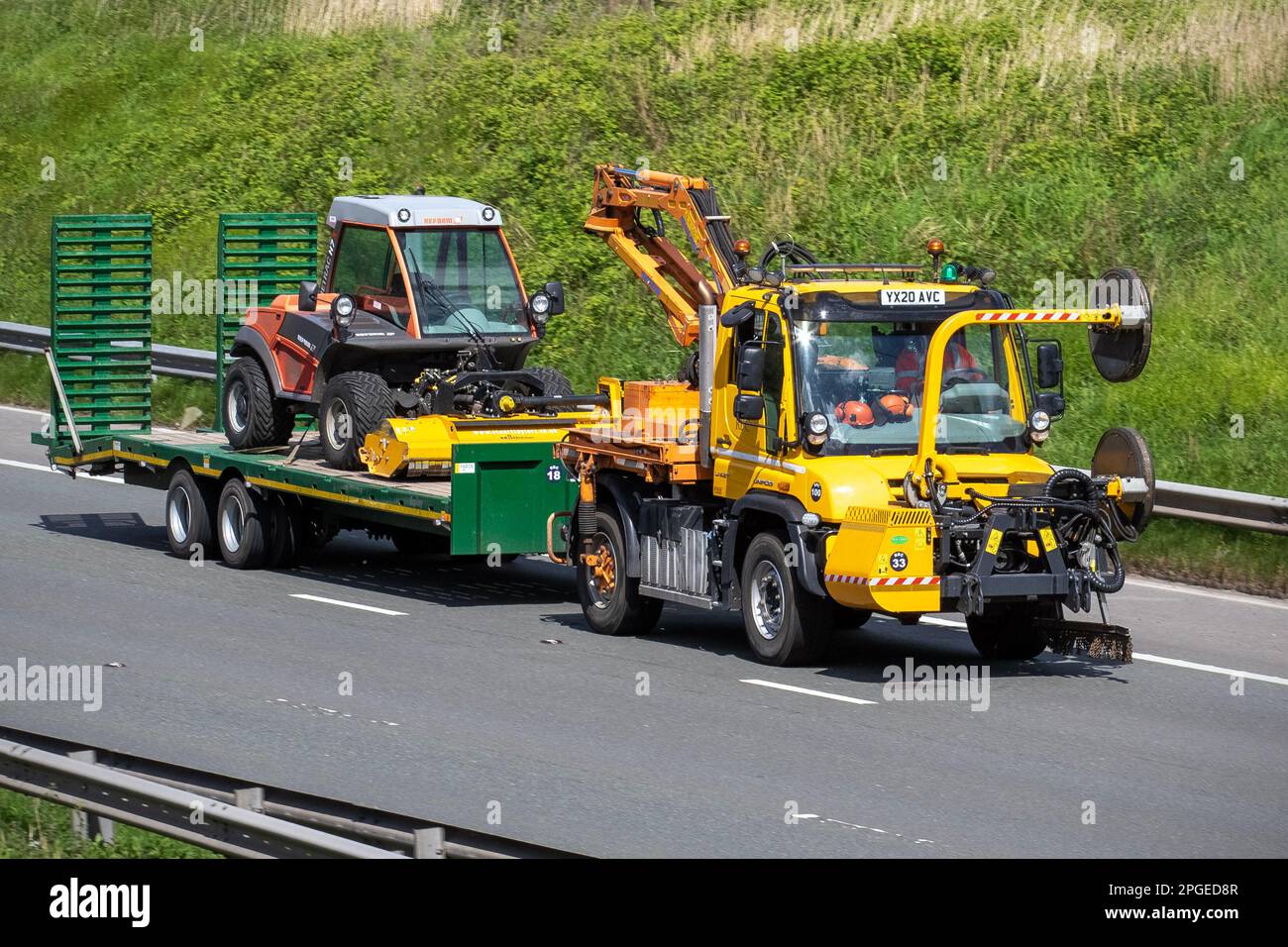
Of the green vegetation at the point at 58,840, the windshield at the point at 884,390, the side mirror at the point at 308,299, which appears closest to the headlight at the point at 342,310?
the side mirror at the point at 308,299

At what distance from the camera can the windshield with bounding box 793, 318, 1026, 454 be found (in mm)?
13055

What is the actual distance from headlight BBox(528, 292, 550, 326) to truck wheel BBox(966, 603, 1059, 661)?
17.7 ft

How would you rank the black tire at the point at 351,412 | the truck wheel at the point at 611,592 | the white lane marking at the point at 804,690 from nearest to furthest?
1. the white lane marking at the point at 804,690
2. the truck wheel at the point at 611,592
3. the black tire at the point at 351,412

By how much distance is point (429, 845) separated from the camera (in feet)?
23.7

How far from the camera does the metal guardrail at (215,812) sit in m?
7.25

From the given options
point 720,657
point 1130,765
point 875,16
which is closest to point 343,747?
point 720,657

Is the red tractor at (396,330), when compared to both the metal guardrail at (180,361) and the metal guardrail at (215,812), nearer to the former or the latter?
the metal guardrail at (180,361)

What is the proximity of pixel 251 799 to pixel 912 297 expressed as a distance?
6640mm

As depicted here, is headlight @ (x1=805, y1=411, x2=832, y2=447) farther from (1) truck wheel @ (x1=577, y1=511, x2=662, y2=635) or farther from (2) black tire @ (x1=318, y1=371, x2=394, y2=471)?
(2) black tire @ (x1=318, y1=371, x2=394, y2=471)

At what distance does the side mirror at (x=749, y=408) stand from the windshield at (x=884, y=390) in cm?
29

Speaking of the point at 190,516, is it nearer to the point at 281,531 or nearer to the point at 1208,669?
the point at 281,531

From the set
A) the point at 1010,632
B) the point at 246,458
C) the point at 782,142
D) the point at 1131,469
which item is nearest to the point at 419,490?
the point at 246,458

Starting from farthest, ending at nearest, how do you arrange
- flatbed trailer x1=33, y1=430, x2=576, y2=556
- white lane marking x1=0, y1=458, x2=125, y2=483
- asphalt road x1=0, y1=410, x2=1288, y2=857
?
white lane marking x1=0, y1=458, x2=125, y2=483 → flatbed trailer x1=33, y1=430, x2=576, y2=556 → asphalt road x1=0, y1=410, x2=1288, y2=857

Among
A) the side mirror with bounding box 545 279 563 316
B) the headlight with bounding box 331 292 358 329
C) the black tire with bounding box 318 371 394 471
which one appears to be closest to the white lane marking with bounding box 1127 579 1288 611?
the side mirror with bounding box 545 279 563 316
